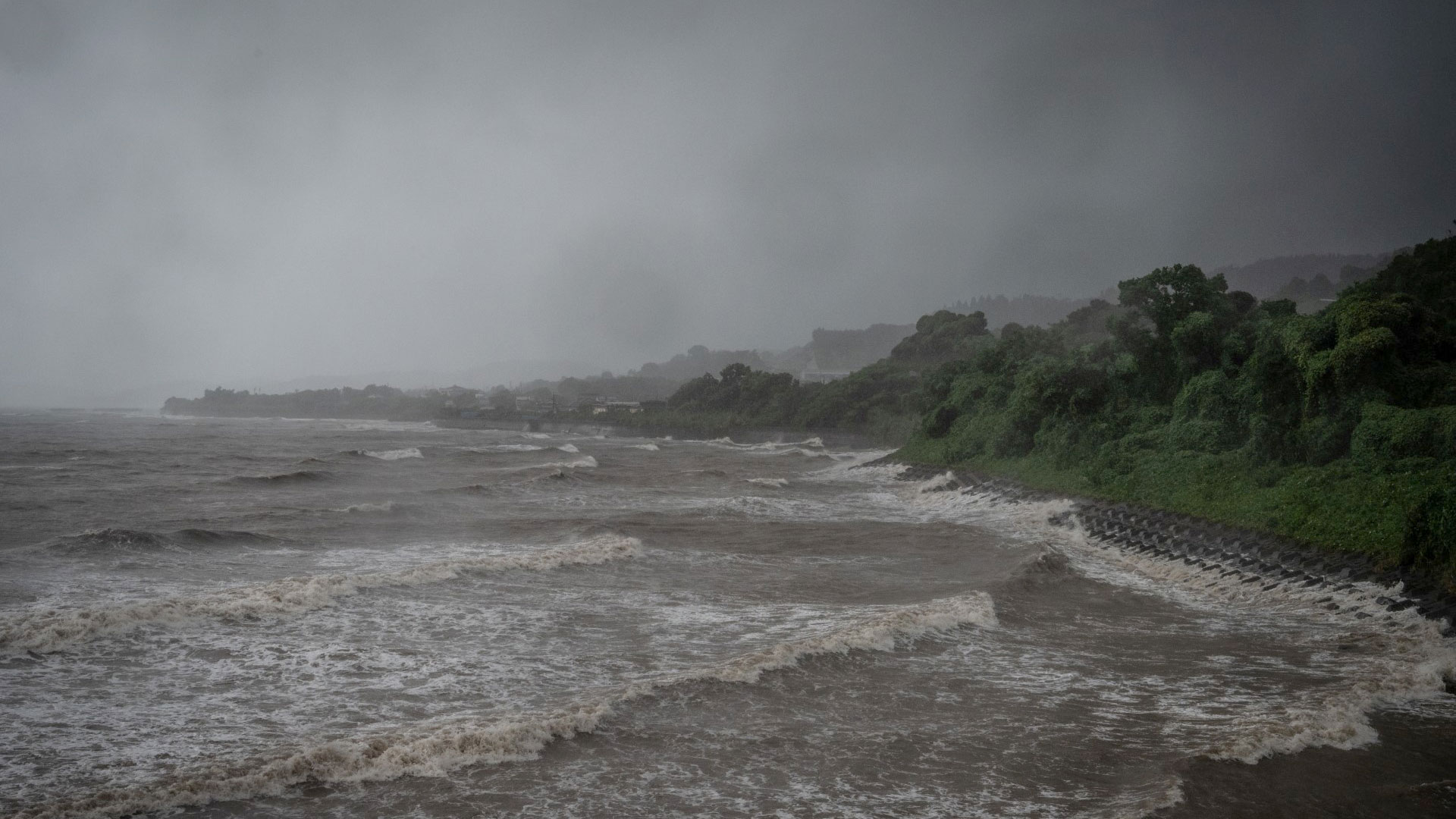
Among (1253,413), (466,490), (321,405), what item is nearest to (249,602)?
(466,490)

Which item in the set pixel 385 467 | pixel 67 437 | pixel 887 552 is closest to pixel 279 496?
pixel 385 467

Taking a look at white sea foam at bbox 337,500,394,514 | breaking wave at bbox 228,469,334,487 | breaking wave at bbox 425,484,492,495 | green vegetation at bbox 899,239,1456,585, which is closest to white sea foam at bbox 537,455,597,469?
breaking wave at bbox 425,484,492,495

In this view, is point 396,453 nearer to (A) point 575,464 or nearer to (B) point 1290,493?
(A) point 575,464

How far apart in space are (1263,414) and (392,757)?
20.4 metres

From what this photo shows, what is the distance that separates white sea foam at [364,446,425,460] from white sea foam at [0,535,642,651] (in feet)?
96.5

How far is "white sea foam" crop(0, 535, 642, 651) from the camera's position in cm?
1063

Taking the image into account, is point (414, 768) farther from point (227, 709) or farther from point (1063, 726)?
point (1063, 726)

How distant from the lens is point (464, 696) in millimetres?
9047

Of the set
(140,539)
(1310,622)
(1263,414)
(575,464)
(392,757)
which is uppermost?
(1263,414)

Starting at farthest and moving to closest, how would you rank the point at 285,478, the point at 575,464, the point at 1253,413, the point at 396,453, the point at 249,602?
the point at 396,453 → the point at 575,464 → the point at 285,478 → the point at 1253,413 → the point at 249,602

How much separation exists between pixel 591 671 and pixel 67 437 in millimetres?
59939

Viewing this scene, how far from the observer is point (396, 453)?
1825 inches

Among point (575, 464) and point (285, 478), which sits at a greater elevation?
point (285, 478)

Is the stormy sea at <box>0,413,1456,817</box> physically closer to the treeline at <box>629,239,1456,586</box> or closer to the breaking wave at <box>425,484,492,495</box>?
the treeline at <box>629,239,1456,586</box>
